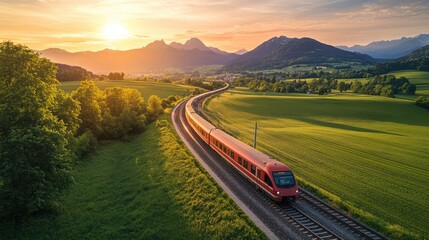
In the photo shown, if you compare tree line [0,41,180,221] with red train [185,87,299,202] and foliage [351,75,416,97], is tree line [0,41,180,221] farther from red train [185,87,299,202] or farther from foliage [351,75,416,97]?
foliage [351,75,416,97]

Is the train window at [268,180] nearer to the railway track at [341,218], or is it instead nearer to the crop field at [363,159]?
the railway track at [341,218]

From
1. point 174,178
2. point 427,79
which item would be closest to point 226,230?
point 174,178

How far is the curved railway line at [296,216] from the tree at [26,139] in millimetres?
14894

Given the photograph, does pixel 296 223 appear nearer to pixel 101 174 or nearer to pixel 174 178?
pixel 174 178

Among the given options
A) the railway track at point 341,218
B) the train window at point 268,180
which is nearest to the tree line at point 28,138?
the train window at point 268,180

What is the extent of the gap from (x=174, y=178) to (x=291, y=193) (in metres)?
13.4

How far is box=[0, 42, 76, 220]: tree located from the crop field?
22.7 metres

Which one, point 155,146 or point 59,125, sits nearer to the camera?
point 59,125

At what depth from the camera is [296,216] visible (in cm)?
2175

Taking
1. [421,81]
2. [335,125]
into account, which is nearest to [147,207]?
[335,125]

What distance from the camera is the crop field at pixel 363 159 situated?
23.5 meters

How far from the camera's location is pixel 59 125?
25328 mm

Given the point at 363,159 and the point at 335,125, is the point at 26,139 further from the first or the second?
the point at 335,125

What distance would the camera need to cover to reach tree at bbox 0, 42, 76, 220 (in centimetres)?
2178
